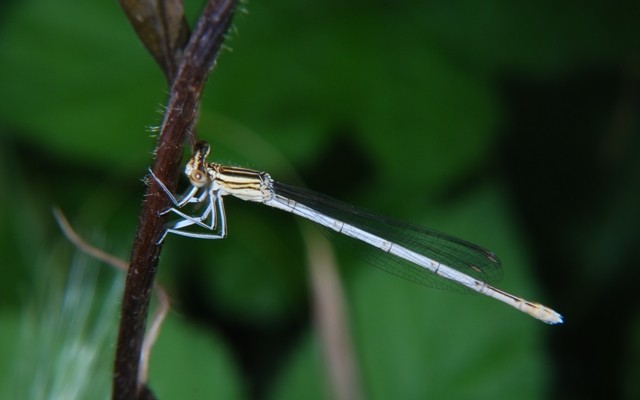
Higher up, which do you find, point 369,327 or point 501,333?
point 501,333

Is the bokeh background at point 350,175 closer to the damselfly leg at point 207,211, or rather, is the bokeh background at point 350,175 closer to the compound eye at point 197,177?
the damselfly leg at point 207,211

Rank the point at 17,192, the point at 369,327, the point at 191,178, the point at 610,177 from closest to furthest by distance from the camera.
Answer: the point at 191,178 → the point at 369,327 → the point at 17,192 → the point at 610,177

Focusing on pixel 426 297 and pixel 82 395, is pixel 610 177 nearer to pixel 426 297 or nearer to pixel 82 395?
pixel 426 297

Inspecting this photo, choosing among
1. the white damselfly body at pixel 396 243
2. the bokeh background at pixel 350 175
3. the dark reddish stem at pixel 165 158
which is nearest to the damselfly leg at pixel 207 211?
the white damselfly body at pixel 396 243

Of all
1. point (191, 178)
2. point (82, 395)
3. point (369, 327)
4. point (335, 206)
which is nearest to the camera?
point (82, 395)

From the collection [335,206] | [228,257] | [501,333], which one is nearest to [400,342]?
[501,333]

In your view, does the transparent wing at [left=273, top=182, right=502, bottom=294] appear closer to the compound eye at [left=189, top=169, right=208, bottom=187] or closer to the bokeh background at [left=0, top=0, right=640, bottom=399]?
the bokeh background at [left=0, top=0, right=640, bottom=399]

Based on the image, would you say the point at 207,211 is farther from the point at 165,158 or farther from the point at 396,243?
the point at 165,158

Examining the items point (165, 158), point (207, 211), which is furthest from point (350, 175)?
point (165, 158)
